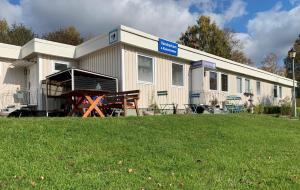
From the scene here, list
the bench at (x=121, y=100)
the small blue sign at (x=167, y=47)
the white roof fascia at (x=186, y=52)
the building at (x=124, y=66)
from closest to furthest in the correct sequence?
the bench at (x=121, y=100), the white roof fascia at (x=186, y=52), the building at (x=124, y=66), the small blue sign at (x=167, y=47)

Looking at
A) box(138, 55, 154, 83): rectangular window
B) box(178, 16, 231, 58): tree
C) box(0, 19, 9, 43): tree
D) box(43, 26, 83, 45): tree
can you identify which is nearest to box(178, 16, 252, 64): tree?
box(178, 16, 231, 58): tree

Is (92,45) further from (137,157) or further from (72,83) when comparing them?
(137,157)

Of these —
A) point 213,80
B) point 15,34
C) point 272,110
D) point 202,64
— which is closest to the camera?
point 202,64

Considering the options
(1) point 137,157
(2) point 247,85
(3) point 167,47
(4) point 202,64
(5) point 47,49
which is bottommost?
(1) point 137,157

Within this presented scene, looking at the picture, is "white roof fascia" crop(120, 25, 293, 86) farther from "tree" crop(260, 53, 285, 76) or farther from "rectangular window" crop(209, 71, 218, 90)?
"tree" crop(260, 53, 285, 76)

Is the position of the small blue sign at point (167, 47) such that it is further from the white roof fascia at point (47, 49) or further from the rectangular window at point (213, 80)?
the white roof fascia at point (47, 49)

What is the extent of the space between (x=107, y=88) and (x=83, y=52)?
2.77 m

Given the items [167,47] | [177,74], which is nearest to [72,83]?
[167,47]

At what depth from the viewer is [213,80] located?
696 inches

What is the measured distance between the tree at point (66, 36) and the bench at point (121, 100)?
78.8ft

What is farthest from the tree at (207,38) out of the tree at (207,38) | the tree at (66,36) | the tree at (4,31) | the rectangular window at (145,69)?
the rectangular window at (145,69)

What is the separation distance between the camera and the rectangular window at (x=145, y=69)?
43.2 ft

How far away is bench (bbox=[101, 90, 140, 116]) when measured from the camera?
9812 millimetres

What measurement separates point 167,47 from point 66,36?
868 inches
